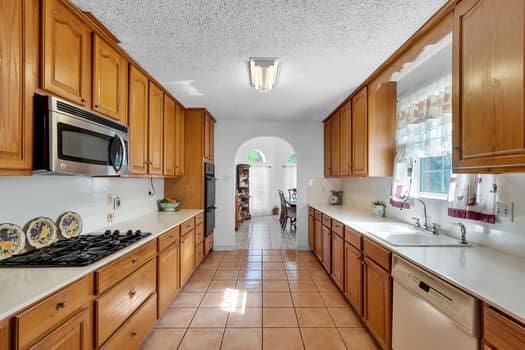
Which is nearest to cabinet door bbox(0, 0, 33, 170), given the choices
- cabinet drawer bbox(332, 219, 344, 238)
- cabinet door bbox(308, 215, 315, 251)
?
cabinet drawer bbox(332, 219, 344, 238)

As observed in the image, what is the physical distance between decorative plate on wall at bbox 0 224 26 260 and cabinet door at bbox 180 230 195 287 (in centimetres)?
154

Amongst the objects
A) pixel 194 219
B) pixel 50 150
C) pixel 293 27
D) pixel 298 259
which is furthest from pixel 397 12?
pixel 298 259

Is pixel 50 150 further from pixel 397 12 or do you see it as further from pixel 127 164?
pixel 397 12

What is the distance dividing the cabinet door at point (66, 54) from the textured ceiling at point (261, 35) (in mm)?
137

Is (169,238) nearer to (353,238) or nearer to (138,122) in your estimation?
(138,122)

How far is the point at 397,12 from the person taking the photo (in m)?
1.61

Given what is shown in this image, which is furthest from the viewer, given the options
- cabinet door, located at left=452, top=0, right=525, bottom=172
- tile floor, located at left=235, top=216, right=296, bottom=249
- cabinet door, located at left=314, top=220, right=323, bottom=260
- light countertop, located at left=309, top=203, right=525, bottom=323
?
tile floor, located at left=235, top=216, right=296, bottom=249

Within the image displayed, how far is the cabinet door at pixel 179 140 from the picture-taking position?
369 centimetres

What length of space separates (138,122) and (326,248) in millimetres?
2685

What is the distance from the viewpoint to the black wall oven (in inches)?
159

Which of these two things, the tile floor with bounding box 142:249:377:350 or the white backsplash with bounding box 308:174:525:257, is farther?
the tile floor with bounding box 142:249:377:350

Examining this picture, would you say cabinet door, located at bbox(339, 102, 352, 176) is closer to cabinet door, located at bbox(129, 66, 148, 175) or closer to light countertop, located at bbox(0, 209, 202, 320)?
cabinet door, located at bbox(129, 66, 148, 175)

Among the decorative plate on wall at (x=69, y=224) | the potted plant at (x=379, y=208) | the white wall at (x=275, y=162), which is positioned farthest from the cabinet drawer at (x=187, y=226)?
the white wall at (x=275, y=162)

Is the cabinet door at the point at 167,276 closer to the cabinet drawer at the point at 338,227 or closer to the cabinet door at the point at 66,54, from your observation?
the cabinet door at the point at 66,54
